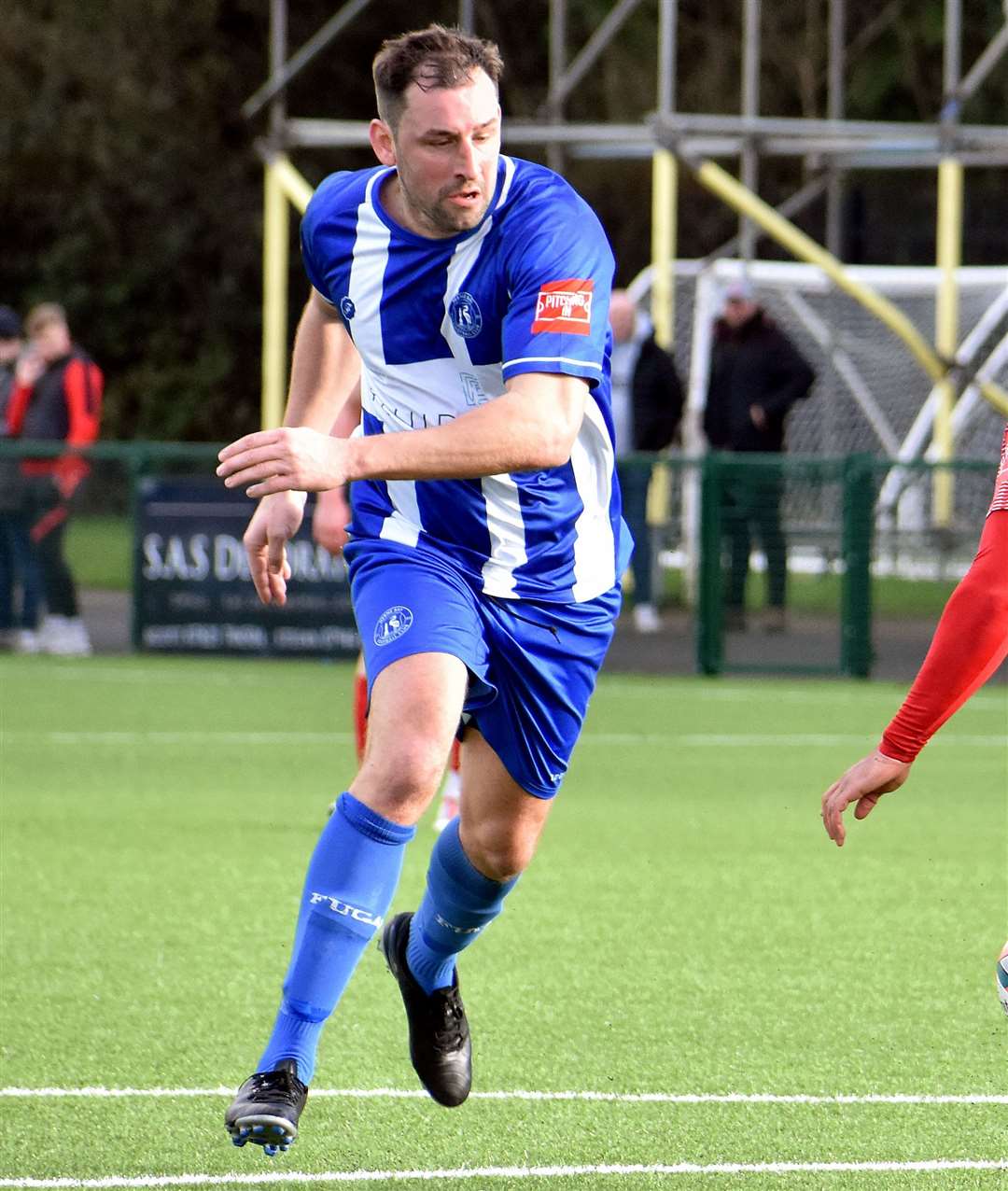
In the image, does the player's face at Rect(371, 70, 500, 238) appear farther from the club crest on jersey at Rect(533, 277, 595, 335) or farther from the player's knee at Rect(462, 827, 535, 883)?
the player's knee at Rect(462, 827, 535, 883)

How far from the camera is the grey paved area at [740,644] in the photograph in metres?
14.7

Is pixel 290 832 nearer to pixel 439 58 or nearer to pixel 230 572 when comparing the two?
pixel 439 58

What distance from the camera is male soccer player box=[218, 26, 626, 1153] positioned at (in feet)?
14.1

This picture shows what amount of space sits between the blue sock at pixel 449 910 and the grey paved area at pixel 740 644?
9.82 m

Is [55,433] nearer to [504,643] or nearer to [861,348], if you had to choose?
[861,348]

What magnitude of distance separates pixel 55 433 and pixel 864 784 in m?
13.0

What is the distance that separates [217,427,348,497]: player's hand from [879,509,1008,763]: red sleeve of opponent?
1.07 metres

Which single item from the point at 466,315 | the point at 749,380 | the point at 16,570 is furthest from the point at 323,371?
the point at 749,380

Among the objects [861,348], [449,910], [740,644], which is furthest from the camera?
[861,348]

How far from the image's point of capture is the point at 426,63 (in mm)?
4480

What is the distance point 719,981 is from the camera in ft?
20.1

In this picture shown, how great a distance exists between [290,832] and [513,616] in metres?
3.98

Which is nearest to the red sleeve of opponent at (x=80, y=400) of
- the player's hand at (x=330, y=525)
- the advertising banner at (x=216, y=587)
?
the advertising banner at (x=216, y=587)

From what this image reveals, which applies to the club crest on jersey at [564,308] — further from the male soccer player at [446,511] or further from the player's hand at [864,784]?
the player's hand at [864,784]
